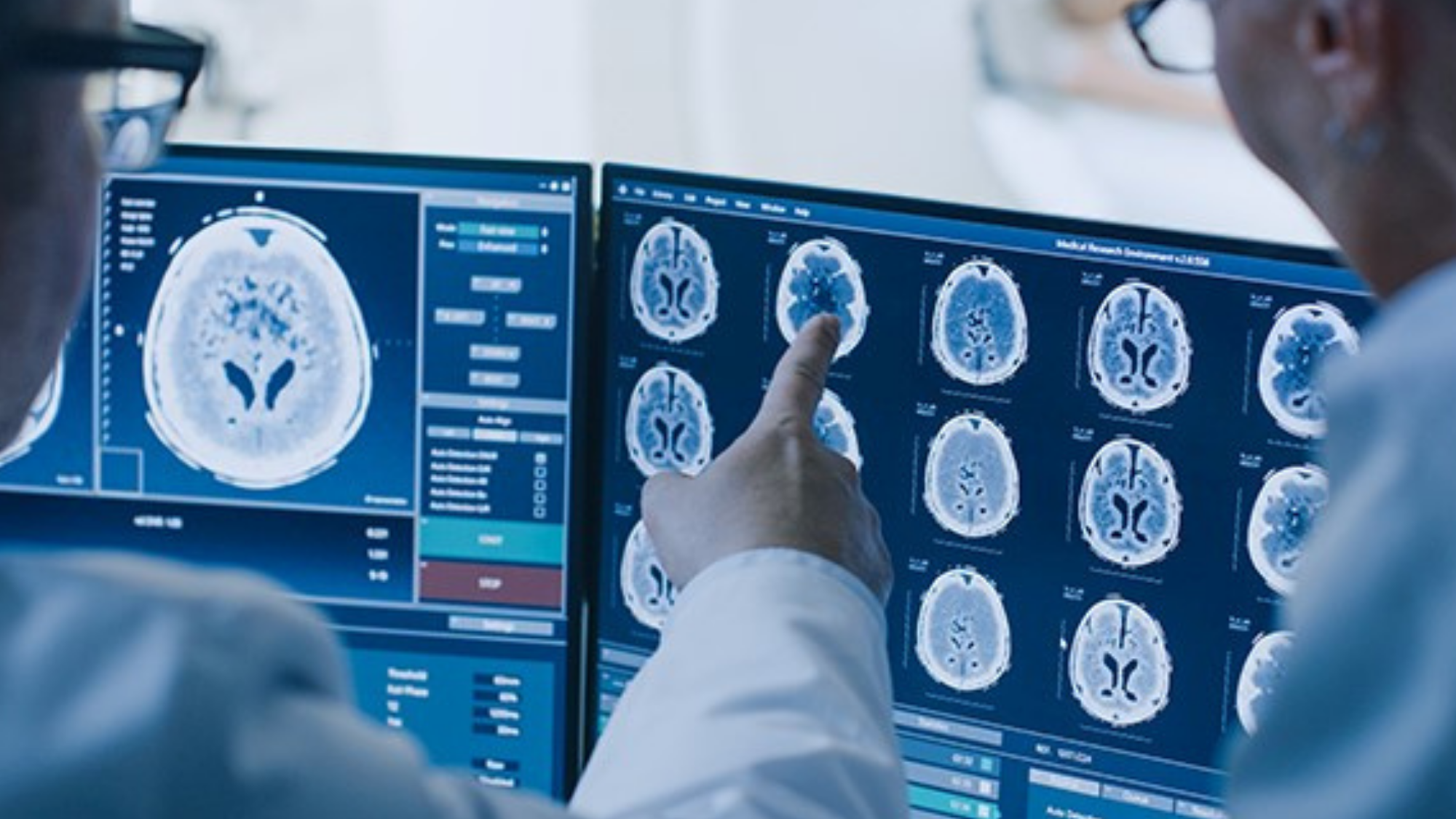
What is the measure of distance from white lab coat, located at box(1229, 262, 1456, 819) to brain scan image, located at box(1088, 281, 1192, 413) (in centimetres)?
63

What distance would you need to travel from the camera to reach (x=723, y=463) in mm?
1340

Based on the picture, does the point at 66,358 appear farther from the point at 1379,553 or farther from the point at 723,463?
the point at 1379,553

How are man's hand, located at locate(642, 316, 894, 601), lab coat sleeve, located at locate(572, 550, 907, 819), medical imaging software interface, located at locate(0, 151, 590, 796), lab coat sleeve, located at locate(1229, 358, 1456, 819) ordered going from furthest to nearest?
medical imaging software interface, located at locate(0, 151, 590, 796) → man's hand, located at locate(642, 316, 894, 601) → lab coat sleeve, located at locate(572, 550, 907, 819) → lab coat sleeve, located at locate(1229, 358, 1456, 819)

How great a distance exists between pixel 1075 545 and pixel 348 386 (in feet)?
1.68

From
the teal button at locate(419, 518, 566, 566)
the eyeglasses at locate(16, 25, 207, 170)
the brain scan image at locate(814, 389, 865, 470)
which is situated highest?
the eyeglasses at locate(16, 25, 207, 170)

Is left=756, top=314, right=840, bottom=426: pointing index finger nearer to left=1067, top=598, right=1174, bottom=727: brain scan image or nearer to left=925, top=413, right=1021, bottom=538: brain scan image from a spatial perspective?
left=925, top=413, right=1021, bottom=538: brain scan image

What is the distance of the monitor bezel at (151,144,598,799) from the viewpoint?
1.59m

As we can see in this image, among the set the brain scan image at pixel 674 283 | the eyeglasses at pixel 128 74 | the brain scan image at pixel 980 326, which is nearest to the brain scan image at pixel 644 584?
the brain scan image at pixel 674 283

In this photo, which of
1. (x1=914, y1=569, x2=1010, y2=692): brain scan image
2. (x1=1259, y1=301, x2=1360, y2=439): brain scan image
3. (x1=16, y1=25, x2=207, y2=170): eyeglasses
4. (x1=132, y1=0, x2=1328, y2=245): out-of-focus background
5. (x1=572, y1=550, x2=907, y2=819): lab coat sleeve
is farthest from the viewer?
(x1=132, y1=0, x2=1328, y2=245): out-of-focus background

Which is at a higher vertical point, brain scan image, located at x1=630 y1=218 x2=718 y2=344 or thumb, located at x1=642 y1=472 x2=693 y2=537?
brain scan image, located at x1=630 y1=218 x2=718 y2=344

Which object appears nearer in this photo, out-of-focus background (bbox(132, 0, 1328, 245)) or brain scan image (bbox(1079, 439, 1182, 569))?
brain scan image (bbox(1079, 439, 1182, 569))

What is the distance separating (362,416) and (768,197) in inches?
12.8

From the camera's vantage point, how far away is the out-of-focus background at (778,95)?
3143 mm

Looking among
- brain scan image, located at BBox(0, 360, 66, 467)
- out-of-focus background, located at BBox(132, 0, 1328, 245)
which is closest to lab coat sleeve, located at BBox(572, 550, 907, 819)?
brain scan image, located at BBox(0, 360, 66, 467)
